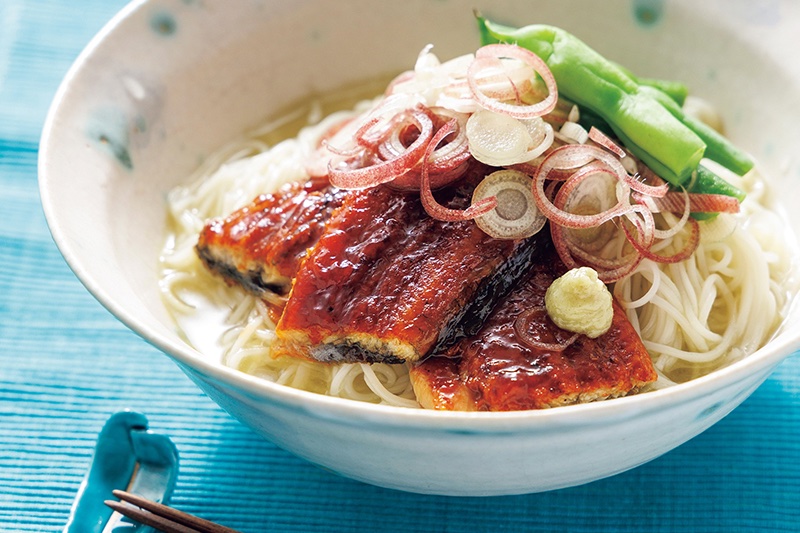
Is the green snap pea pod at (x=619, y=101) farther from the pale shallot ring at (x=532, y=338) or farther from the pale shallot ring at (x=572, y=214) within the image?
the pale shallot ring at (x=532, y=338)

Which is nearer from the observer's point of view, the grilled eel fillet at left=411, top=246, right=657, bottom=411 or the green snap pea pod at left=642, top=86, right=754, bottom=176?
the grilled eel fillet at left=411, top=246, right=657, bottom=411

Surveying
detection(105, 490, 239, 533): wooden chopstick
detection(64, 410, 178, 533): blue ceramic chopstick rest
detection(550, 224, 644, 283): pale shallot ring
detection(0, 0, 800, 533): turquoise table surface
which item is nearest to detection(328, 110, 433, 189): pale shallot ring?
detection(550, 224, 644, 283): pale shallot ring

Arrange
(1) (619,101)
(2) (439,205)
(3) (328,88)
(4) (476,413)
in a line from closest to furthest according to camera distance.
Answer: (4) (476,413) < (2) (439,205) < (1) (619,101) < (3) (328,88)

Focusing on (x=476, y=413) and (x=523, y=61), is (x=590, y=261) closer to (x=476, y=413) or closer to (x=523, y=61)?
(x=523, y=61)

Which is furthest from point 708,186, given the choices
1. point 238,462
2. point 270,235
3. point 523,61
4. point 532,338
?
point 238,462

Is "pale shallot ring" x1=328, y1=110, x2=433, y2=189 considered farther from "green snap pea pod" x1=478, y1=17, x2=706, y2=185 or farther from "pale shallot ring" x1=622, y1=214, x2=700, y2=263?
"pale shallot ring" x1=622, y1=214, x2=700, y2=263

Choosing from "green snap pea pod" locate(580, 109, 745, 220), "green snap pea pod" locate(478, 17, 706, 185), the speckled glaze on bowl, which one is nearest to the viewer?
the speckled glaze on bowl

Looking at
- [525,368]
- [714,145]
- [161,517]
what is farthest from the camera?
[714,145]
